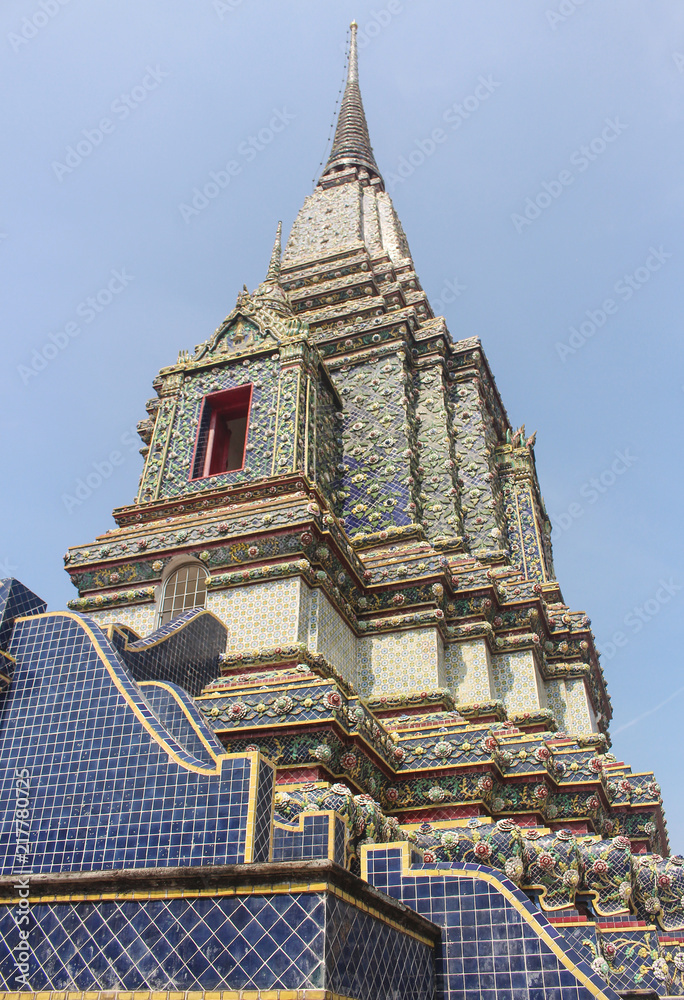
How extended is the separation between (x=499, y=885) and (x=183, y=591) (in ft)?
23.3

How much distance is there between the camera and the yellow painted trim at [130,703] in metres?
6.12

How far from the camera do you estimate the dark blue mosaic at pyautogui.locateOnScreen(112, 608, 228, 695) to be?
8.92 metres

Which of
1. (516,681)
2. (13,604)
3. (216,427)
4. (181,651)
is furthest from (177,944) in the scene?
(216,427)

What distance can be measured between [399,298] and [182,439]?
773 centimetres

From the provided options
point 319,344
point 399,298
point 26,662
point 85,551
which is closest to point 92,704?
point 26,662

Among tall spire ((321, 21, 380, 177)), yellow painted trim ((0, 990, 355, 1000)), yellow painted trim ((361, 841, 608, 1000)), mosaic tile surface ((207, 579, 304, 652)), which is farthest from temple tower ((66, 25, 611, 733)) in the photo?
tall spire ((321, 21, 380, 177))

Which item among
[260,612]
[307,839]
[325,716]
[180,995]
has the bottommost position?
[180,995]

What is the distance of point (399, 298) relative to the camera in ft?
66.8

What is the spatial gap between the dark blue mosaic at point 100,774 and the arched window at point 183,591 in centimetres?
432

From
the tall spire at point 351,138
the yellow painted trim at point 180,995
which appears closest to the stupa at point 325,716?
the yellow painted trim at point 180,995

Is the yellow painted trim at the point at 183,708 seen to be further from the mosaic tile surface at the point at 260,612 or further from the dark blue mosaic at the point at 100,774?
the mosaic tile surface at the point at 260,612

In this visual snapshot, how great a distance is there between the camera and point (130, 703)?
22.6 feet

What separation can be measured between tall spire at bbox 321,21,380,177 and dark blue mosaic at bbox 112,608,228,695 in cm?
2181

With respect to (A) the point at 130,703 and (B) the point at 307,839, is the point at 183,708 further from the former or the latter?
(B) the point at 307,839
